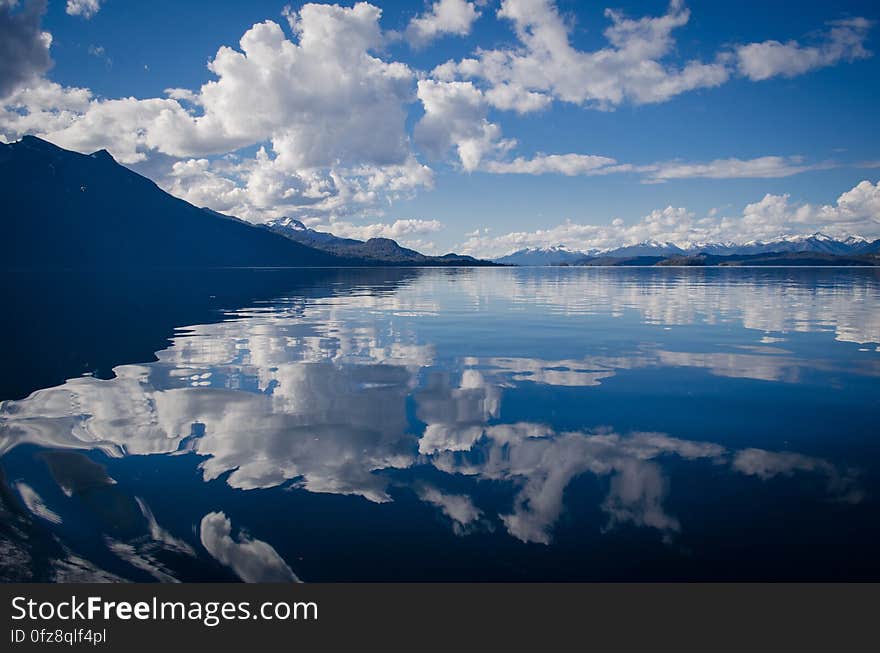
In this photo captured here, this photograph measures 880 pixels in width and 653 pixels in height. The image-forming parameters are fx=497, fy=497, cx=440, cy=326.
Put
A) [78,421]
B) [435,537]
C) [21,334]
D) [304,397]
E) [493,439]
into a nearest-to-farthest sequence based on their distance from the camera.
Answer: [435,537] → [493,439] → [78,421] → [304,397] → [21,334]

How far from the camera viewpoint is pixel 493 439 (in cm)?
1741

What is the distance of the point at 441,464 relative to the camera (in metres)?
15.3

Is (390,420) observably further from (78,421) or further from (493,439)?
(78,421)

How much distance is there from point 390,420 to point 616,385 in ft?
38.3

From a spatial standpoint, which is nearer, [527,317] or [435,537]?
[435,537]

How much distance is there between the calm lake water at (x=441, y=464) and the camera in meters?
10.5

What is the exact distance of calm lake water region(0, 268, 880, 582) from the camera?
1051 centimetres

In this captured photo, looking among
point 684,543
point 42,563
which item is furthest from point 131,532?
point 684,543
